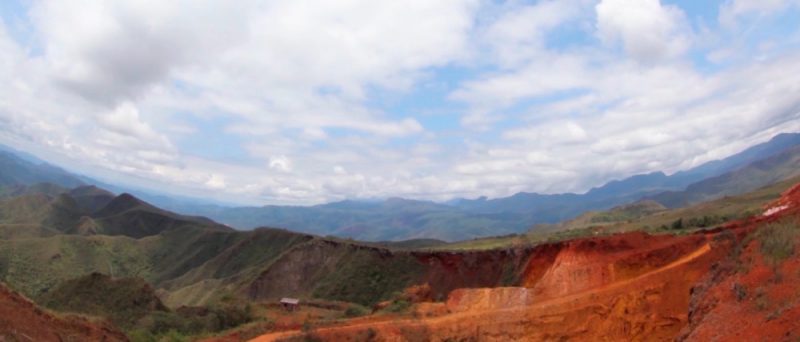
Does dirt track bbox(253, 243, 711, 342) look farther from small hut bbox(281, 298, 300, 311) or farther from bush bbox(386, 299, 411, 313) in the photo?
small hut bbox(281, 298, 300, 311)

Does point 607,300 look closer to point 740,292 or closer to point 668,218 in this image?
point 740,292

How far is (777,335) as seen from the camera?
16078mm

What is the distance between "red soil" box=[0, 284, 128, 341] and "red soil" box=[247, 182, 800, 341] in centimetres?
857

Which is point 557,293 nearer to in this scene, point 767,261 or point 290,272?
point 767,261

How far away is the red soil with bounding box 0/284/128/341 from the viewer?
22500 millimetres

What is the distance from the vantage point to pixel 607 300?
98.2 feet

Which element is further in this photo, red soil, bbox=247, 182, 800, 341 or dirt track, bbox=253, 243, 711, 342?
dirt track, bbox=253, 243, 711, 342

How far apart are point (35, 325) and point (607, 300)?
28.0 m

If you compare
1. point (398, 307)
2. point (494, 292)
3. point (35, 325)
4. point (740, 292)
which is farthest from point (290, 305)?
point (740, 292)

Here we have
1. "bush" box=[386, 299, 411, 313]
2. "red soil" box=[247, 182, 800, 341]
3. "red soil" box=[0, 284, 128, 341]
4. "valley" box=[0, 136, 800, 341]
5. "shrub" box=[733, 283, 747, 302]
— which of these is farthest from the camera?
"bush" box=[386, 299, 411, 313]

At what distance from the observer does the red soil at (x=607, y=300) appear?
1110 inches

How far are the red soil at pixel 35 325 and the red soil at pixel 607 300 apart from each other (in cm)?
857

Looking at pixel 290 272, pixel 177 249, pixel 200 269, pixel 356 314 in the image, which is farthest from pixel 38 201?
pixel 356 314

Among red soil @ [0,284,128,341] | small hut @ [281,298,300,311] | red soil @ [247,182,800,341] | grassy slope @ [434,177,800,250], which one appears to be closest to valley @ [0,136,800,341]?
red soil @ [247,182,800,341]
